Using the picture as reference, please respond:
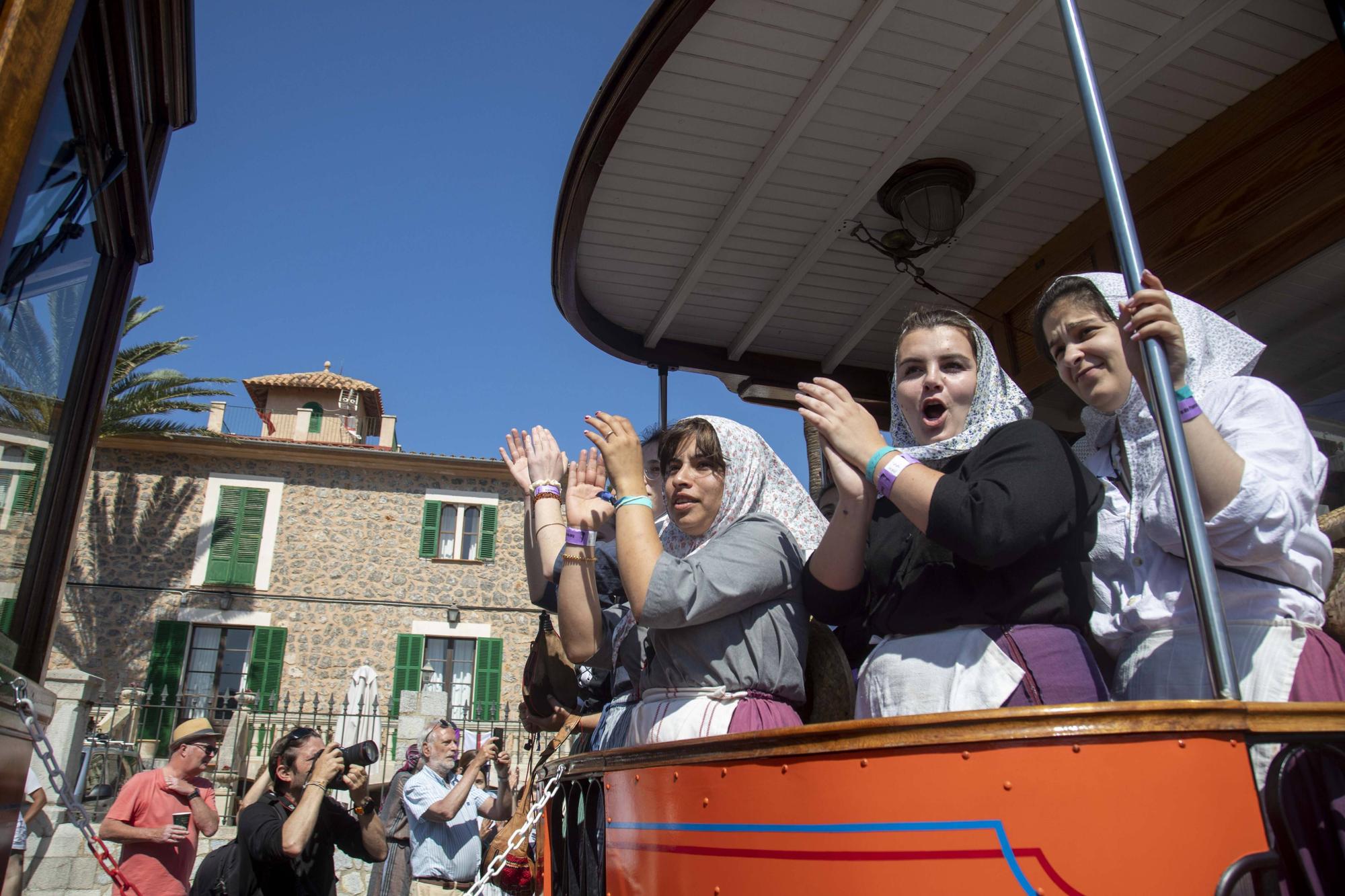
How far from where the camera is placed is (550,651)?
392 cm

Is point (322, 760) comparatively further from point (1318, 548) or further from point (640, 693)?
point (1318, 548)

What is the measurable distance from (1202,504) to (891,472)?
0.51 meters

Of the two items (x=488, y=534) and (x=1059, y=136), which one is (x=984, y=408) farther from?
(x=488, y=534)

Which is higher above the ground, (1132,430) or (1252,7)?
(1252,7)

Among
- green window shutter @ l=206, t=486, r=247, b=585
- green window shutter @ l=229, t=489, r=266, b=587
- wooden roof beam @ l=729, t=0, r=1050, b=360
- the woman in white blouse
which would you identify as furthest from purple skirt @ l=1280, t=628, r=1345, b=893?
green window shutter @ l=206, t=486, r=247, b=585

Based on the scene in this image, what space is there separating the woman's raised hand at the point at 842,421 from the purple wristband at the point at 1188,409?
52 centimetres

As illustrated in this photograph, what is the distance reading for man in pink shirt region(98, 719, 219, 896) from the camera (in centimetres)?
553

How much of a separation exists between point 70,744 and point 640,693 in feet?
32.2

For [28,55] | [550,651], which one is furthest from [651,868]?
[550,651]

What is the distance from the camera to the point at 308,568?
2289cm

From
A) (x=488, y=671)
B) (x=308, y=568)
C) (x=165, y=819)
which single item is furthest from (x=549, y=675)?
(x=308, y=568)

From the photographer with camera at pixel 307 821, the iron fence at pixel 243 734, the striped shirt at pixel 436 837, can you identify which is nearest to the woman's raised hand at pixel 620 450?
the photographer with camera at pixel 307 821

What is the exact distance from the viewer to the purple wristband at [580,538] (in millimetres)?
2572

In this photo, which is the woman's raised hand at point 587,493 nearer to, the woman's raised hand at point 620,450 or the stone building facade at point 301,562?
the woman's raised hand at point 620,450
